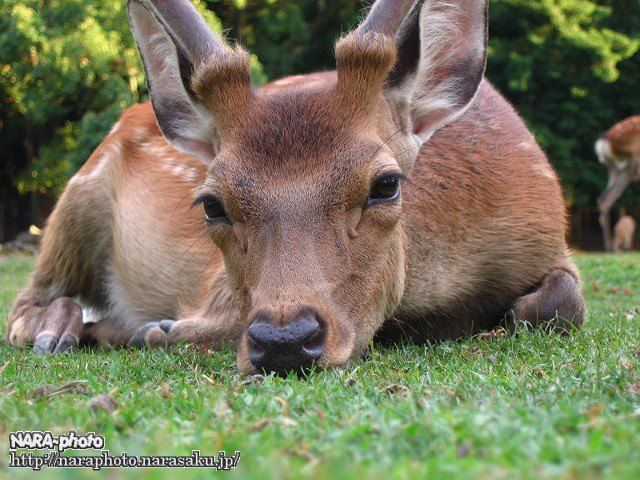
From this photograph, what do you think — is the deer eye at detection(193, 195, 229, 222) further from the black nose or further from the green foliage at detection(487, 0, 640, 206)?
the green foliage at detection(487, 0, 640, 206)

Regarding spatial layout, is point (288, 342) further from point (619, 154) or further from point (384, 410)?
point (619, 154)

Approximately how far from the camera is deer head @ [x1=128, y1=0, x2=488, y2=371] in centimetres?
301

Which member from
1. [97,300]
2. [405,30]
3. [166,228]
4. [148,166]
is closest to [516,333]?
[405,30]

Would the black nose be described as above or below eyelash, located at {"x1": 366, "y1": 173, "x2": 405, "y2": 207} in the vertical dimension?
below

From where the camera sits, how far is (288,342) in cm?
282

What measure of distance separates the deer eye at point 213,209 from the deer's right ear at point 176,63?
0.47 m

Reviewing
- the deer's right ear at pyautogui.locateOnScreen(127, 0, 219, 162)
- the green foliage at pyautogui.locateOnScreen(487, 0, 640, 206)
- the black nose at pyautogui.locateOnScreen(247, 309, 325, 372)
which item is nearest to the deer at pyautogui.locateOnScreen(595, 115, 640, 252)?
the green foliage at pyautogui.locateOnScreen(487, 0, 640, 206)

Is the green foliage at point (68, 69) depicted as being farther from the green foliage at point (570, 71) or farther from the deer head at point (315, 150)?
the deer head at point (315, 150)

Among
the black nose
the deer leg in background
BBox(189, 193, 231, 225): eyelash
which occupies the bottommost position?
the deer leg in background

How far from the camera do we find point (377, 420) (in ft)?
6.73

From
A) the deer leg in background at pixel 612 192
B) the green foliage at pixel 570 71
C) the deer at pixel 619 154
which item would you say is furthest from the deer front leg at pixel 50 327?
the green foliage at pixel 570 71

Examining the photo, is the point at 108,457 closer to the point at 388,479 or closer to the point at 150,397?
the point at 388,479

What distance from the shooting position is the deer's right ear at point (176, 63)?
3.85 m

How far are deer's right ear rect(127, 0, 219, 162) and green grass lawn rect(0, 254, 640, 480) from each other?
1.11m
